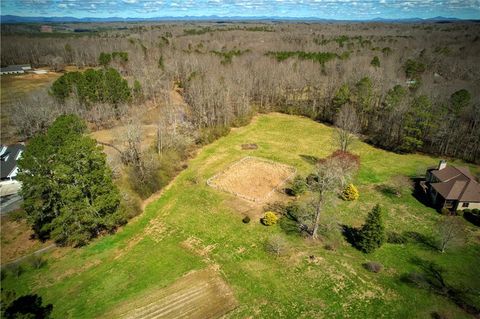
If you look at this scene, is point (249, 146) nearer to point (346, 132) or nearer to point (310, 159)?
point (310, 159)

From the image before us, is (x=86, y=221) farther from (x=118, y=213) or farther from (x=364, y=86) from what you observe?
(x=364, y=86)

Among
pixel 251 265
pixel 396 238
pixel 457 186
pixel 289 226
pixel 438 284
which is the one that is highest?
pixel 457 186

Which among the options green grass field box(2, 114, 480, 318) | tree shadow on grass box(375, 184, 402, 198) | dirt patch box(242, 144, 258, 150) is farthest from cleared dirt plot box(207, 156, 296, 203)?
tree shadow on grass box(375, 184, 402, 198)

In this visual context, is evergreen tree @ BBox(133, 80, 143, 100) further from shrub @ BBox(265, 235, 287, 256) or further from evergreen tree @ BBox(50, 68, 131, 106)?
shrub @ BBox(265, 235, 287, 256)

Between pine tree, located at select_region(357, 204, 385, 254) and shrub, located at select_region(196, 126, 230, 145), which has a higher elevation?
pine tree, located at select_region(357, 204, 385, 254)

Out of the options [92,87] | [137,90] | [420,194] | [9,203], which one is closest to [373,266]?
[420,194]

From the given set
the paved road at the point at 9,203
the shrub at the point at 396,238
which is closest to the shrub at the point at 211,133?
the paved road at the point at 9,203
